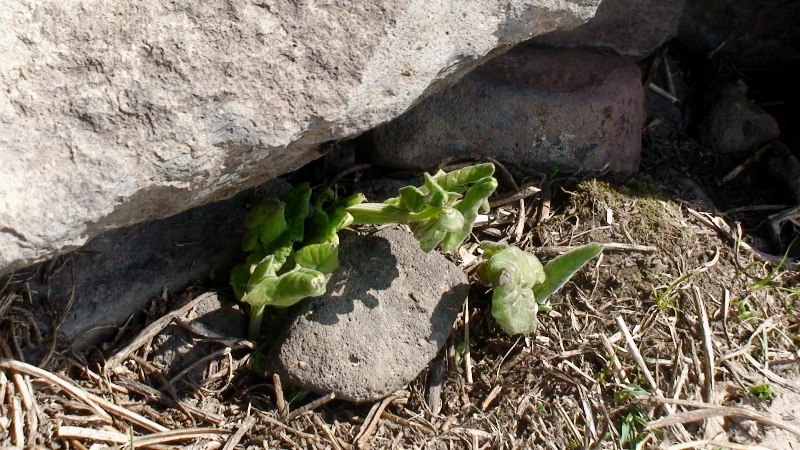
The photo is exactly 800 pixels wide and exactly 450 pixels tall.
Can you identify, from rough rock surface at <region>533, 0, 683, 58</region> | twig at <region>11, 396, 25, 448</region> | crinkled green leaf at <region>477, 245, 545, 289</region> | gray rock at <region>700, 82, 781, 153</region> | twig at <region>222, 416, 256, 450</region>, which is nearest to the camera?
twig at <region>11, 396, 25, 448</region>

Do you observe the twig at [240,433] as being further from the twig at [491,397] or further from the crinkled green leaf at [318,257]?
the twig at [491,397]

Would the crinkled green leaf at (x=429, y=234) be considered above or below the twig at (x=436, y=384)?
above

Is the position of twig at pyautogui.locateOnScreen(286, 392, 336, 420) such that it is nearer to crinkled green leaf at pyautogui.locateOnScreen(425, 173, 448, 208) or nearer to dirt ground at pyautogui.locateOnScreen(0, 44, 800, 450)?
dirt ground at pyautogui.locateOnScreen(0, 44, 800, 450)

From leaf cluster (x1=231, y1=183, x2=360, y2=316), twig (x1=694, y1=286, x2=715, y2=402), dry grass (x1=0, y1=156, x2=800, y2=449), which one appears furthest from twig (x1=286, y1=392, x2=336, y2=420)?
twig (x1=694, y1=286, x2=715, y2=402)

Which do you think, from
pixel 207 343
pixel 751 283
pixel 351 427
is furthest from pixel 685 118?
pixel 207 343

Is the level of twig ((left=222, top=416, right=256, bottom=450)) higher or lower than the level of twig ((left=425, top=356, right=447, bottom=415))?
higher

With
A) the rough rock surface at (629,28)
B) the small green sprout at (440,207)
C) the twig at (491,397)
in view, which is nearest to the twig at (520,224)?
the small green sprout at (440,207)

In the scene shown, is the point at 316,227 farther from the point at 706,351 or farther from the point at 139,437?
the point at 706,351

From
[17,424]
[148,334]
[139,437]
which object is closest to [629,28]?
[148,334]
